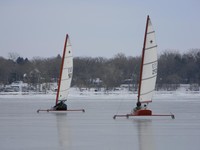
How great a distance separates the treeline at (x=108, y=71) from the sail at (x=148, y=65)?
72.1 meters

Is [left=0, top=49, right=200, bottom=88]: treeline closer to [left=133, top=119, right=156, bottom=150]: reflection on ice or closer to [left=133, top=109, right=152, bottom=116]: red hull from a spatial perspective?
[left=133, top=109, right=152, bottom=116]: red hull

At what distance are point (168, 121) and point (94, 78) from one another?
92473 mm

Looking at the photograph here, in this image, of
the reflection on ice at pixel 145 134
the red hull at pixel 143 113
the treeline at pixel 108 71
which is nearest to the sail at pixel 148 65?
the red hull at pixel 143 113

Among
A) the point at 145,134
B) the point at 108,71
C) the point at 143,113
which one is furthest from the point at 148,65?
the point at 108,71

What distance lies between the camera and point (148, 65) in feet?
98.0

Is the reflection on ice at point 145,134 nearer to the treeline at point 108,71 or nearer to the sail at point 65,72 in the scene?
the sail at point 65,72

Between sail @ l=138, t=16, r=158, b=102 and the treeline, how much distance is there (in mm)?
72134

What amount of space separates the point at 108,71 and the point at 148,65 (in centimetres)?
8557

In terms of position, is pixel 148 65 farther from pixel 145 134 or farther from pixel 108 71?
pixel 108 71

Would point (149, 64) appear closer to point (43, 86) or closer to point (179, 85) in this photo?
point (43, 86)

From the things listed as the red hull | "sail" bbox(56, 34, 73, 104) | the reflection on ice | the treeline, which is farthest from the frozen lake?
the treeline

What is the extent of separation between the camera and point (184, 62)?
123688 millimetres

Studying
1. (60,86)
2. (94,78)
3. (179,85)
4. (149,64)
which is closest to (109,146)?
(149,64)

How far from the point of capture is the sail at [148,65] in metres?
29.6
